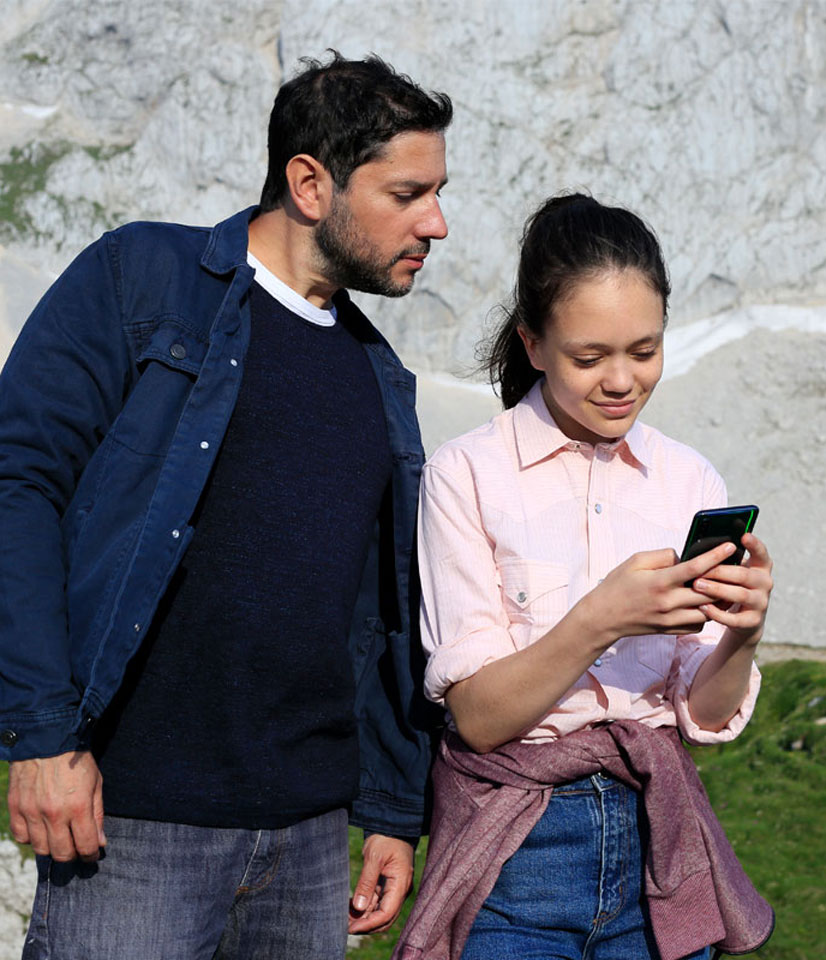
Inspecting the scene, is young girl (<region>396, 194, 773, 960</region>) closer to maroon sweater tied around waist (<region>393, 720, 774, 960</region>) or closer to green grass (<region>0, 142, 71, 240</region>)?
maroon sweater tied around waist (<region>393, 720, 774, 960</region>)

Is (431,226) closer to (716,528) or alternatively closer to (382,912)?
(716,528)

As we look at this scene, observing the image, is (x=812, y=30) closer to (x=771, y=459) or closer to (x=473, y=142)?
(x=473, y=142)

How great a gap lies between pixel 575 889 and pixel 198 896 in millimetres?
1138

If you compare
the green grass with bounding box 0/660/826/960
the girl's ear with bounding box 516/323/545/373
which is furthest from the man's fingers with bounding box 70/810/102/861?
the green grass with bounding box 0/660/826/960

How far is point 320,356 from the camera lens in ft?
11.9

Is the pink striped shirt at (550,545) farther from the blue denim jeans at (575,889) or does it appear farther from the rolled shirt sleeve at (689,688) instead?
the blue denim jeans at (575,889)

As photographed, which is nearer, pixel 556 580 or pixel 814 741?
pixel 556 580

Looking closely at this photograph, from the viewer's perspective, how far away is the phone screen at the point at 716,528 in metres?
2.43

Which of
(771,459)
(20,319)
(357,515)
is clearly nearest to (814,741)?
(357,515)

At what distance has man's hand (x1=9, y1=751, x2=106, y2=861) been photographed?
9.07 feet

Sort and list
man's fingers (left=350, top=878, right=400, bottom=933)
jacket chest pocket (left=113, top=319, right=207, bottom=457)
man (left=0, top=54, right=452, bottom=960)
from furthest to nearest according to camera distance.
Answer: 1. man's fingers (left=350, top=878, right=400, bottom=933)
2. jacket chest pocket (left=113, top=319, right=207, bottom=457)
3. man (left=0, top=54, right=452, bottom=960)

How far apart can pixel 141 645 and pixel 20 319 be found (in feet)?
102

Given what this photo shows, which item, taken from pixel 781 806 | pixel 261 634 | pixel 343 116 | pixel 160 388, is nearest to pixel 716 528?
pixel 261 634

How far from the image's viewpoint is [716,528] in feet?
8.09
